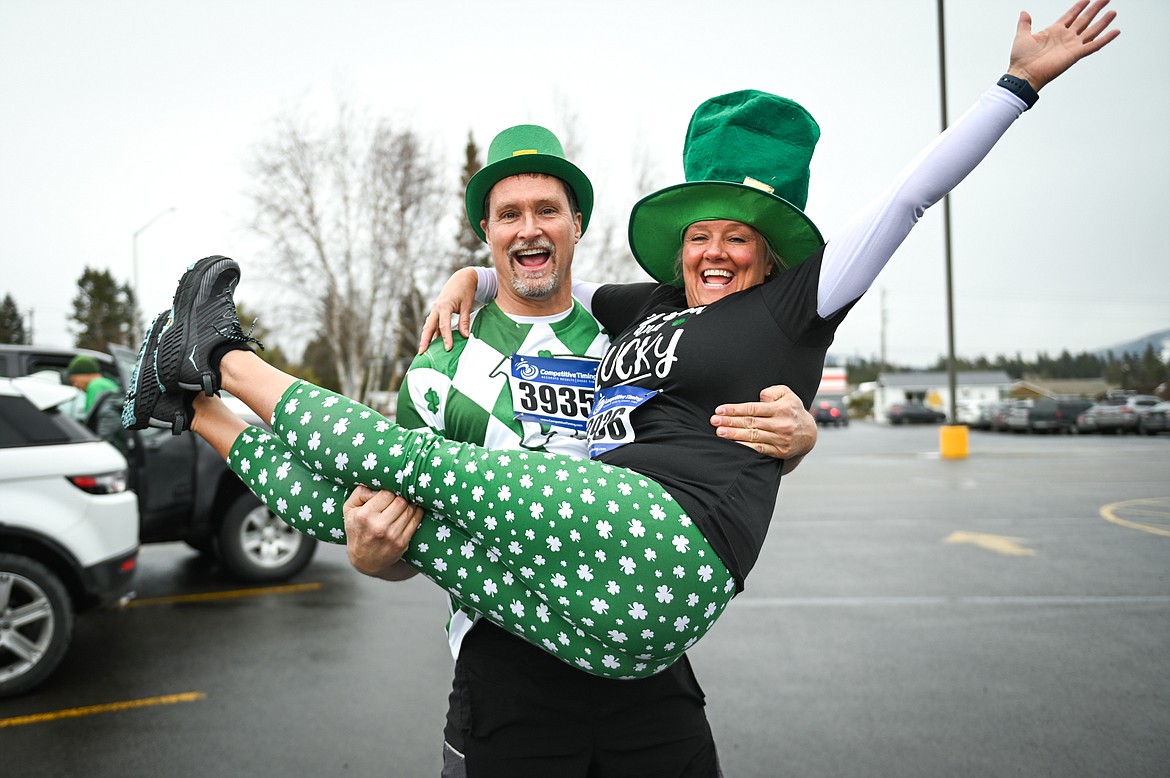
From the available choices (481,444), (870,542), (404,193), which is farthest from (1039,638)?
(404,193)

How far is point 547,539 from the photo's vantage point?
182 centimetres

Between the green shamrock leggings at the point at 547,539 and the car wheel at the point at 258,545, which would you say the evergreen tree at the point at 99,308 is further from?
the green shamrock leggings at the point at 547,539

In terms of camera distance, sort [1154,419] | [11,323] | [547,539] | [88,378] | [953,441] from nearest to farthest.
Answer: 1. [547,539]
2. [88,378]
3. [953,441]
4. [1154,419]
5. [11,323]

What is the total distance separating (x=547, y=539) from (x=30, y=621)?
4.33 m

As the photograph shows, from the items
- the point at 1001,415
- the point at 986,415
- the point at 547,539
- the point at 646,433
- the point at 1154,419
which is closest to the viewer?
the point at 547,539

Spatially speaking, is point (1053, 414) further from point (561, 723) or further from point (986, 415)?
point (561, 723)

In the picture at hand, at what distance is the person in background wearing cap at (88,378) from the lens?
688cm

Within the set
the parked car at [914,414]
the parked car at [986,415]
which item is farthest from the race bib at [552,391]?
the parked car at [914,414]

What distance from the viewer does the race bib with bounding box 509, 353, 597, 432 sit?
2268 millimetres

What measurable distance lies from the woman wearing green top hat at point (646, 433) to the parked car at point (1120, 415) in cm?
3663

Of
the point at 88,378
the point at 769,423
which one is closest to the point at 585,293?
the point at 769,423

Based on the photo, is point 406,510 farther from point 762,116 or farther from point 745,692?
point 745,692

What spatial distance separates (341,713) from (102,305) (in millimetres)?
72589

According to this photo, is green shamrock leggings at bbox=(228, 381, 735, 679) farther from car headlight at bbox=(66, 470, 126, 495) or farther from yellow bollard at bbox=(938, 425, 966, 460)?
yellow bollard at bbox=(938, 425, 966, 460)
